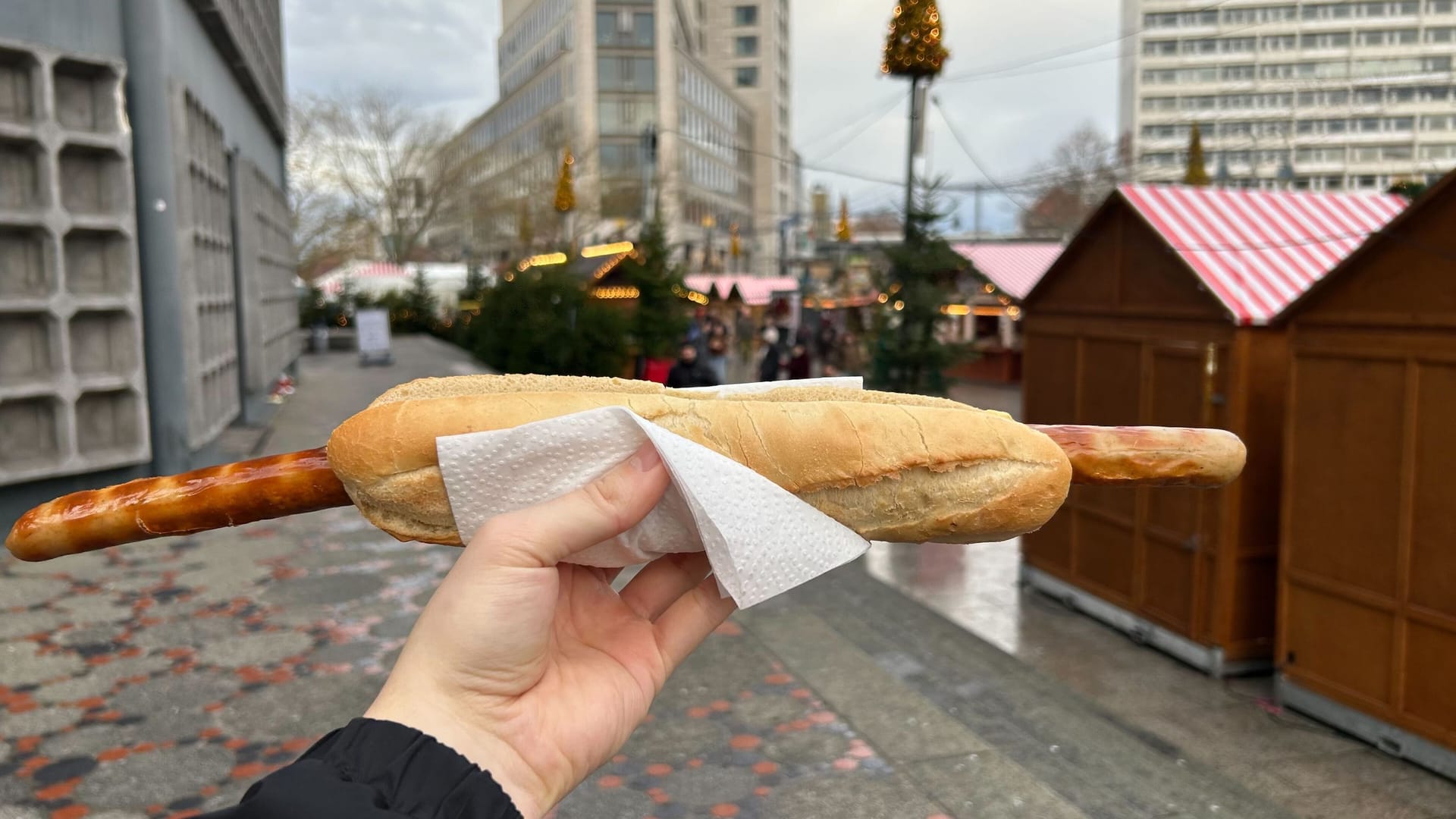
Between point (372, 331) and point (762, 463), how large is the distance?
2502 centimetres

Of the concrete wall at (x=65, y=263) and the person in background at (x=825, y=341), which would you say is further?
the person in background at (x=825, y=341)

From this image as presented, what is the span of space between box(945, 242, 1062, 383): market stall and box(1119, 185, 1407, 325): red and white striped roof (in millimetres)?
16131

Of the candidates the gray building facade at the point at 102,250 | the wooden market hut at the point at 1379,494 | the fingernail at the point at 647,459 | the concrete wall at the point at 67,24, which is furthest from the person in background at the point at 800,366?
the fingernail at the point at 647,459

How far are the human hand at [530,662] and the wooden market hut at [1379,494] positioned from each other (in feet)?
19.3

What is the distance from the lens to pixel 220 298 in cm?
1130

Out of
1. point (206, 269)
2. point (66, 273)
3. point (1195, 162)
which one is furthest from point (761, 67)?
point (66, 273)

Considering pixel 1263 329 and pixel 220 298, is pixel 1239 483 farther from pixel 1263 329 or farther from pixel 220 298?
pixel 220 298

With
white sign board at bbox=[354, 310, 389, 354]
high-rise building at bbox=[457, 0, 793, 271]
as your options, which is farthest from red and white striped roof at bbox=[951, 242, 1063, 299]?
white sign board at bbox=[354, 310, 389, 354]

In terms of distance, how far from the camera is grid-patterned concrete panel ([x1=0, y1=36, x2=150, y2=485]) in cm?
718

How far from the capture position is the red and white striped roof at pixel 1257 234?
25.4 ft

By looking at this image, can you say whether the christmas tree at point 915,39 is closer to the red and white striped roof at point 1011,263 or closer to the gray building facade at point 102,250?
the gray building facade at point 102,250

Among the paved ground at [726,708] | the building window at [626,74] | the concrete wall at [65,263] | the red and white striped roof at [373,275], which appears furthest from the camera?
the building window at [626,74]

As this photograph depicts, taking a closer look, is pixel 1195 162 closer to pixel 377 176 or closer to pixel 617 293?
pixel 617 293

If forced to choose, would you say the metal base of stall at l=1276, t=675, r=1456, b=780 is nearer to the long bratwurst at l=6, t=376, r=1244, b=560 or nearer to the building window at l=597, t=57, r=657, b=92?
the long bratwurst at l=6, t=376, r=1244, b=560
